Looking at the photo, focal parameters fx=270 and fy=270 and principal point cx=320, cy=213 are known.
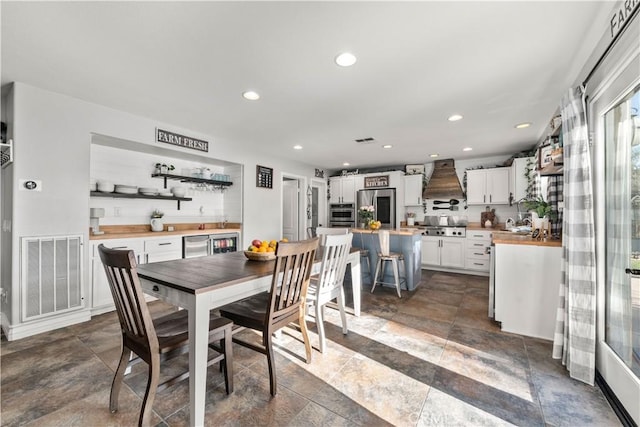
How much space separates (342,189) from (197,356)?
19.3 feet

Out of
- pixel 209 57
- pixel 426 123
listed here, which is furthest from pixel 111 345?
pixel 426 123

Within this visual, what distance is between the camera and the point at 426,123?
361cm

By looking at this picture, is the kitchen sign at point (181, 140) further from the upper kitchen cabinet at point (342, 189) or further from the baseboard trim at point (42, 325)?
the upper kitchen cabinet at point (342, 189)

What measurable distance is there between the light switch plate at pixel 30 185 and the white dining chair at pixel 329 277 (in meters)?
2.84

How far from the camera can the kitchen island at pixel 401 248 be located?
4043mm

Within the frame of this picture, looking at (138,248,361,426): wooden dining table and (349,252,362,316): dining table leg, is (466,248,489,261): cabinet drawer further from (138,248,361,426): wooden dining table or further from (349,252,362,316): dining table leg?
(138,248,361,426): wooden dining table

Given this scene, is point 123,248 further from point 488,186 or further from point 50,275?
point 488,186

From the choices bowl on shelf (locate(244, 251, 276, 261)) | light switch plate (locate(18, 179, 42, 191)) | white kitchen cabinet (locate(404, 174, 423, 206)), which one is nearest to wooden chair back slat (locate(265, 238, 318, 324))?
bowl on shelf (locate(244, 251, 276, 261))

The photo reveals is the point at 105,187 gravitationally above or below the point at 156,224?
above

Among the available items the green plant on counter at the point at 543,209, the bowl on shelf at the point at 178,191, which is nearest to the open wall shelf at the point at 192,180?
the bowl on shelf at the point at 178,191

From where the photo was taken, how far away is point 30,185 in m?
2.59

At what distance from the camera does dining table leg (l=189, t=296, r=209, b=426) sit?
4.48ft

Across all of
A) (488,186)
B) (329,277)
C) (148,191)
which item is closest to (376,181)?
(488,186)

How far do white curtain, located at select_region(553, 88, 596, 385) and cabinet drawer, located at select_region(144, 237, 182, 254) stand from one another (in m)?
4.23
